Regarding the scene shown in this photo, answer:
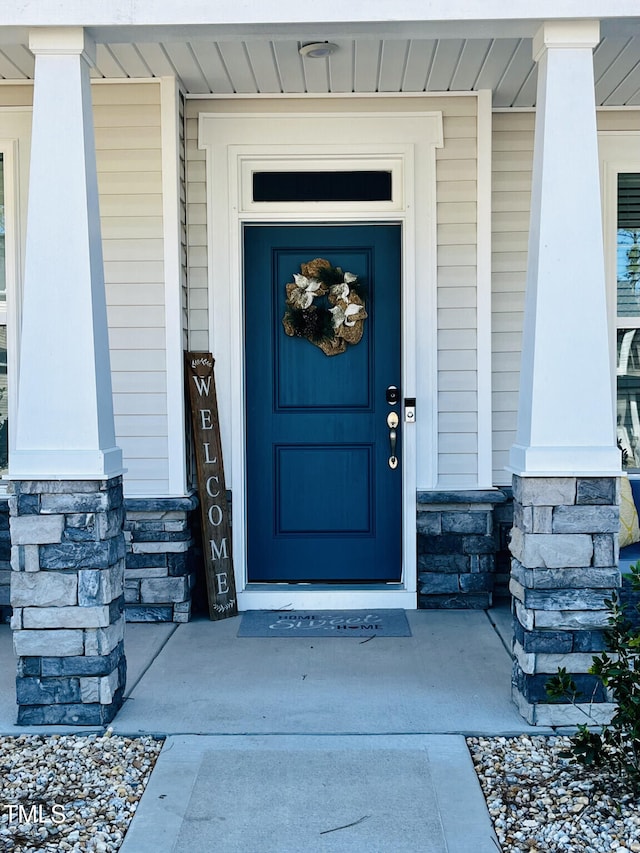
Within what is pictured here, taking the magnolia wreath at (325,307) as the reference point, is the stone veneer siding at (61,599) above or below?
below

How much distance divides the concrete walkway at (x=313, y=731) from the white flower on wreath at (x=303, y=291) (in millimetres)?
1721

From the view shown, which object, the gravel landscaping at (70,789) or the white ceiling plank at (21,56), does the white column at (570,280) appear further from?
the white ceiling plank at (21,56)

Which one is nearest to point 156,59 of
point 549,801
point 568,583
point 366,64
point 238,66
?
point 238,66

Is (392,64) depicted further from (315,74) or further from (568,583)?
(568,583)

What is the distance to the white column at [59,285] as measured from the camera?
3.12 metres

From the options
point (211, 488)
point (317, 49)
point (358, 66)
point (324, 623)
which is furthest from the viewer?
point (211, 488)

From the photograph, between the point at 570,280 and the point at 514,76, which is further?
the point at 514,76

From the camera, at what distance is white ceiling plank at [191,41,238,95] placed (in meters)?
3.96

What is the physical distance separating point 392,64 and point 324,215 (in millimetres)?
830

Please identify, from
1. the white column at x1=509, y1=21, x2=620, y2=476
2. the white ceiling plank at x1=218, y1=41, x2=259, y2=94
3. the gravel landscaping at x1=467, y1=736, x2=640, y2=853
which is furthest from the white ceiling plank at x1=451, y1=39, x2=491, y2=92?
the gravel landscaping at x1=467, y1=736, x2=640, y2=853

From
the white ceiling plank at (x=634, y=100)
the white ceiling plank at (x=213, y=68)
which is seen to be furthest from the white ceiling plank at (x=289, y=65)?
the white ceiling plank at (x=634, y=100)

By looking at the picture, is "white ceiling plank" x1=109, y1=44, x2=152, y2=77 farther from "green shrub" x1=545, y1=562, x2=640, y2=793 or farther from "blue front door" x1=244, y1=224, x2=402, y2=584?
"green shrub" x1=545, y1=562, x2=640, y2=793

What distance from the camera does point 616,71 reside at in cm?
419

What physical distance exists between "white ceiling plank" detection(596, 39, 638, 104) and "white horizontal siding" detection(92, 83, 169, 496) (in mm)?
2243
